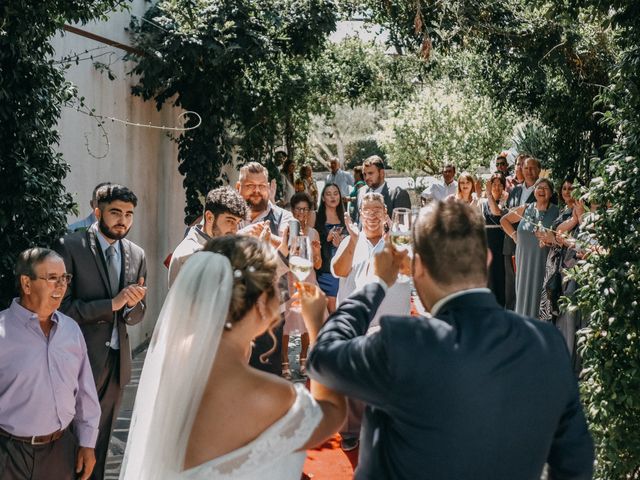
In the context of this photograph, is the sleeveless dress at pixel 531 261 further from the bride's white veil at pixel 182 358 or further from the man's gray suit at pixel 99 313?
the bride's white veil at pixel 182 358

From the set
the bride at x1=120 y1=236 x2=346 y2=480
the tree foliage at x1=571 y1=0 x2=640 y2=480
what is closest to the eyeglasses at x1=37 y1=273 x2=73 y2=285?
the bride at x1=120 y1=236 x2=346 y2=480

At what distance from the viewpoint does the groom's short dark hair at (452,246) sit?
2352 millimetres

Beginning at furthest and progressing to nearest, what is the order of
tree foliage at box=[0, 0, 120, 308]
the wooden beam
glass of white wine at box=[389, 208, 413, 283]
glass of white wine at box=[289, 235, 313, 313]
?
the wooden beam → tree foliage at box=[0, 0, 120, 308] → glass of white wine at box=[389, 208, 413, 283] → glass of white wine at box=[289, 235, 313, 313]

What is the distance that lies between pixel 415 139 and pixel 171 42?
17.4 meters

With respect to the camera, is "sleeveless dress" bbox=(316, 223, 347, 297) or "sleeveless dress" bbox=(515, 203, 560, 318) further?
"sleeveless dress" bbox=(515, 203, 560, 318)

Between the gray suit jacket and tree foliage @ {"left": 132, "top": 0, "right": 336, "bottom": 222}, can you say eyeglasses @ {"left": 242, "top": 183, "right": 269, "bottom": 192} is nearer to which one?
the gray suit jacket

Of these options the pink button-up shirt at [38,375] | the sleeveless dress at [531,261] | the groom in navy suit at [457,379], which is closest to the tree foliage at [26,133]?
the pink button-up shirt at [38,375]

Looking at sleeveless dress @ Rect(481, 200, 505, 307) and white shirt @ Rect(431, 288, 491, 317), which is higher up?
white shirt @ Rect(431, 288, 491, 317)

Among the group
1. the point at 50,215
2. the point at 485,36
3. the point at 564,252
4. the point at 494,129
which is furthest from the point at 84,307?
the point at 494,129

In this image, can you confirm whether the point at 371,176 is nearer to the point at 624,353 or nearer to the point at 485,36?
the point at 485,36

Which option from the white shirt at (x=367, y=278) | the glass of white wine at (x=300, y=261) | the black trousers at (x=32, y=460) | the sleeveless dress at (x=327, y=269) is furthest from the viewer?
the sleeveless dress at (x=327, y=269)

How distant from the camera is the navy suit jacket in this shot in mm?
2199

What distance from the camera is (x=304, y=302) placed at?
2.65 metres

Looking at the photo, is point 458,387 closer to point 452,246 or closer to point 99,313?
point 452,246
